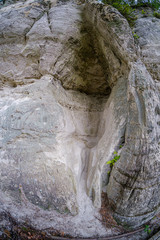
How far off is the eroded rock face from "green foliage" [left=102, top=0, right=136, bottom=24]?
707mm

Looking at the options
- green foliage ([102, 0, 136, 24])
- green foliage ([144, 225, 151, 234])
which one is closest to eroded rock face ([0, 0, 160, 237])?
green foliage ([144, 225, 151, 234])

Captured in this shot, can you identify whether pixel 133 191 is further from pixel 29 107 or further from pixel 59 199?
pixel 29 107

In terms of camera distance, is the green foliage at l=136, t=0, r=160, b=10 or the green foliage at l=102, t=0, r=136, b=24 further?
the green foliage at l=136, t=0, r=160, b=10

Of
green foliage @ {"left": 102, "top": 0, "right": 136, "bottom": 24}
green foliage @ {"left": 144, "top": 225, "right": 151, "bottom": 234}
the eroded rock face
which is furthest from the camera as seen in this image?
green foliage @ {"left": 102, "top": 0, "right": 136, "bottom": 24}

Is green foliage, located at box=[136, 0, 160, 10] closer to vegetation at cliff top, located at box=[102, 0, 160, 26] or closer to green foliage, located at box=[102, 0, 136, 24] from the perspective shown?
vegetation at cliff top, located at box=[102, 0, 160, 26]

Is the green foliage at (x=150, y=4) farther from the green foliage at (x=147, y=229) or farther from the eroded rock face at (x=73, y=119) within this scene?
the green foliage at (x=147, y=229)

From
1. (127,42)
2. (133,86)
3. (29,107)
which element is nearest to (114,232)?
(133,86)

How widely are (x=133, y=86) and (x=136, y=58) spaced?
574 mm

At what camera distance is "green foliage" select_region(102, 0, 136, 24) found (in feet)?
10.8

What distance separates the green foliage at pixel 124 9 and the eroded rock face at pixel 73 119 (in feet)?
2.32

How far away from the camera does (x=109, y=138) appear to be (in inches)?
102

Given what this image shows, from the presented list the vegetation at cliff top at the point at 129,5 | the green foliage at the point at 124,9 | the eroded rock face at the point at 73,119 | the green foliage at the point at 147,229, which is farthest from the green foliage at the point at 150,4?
the green foliage at the point at 147,229

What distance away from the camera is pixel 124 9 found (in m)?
3.30

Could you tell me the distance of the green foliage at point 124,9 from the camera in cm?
329
